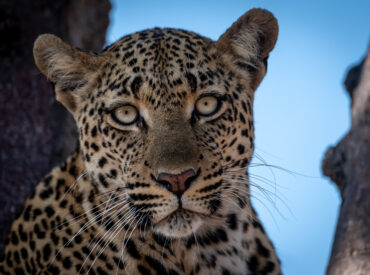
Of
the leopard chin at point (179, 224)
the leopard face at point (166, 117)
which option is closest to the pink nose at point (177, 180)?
the leopard face at point (166, 117)

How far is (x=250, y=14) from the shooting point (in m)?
5.07

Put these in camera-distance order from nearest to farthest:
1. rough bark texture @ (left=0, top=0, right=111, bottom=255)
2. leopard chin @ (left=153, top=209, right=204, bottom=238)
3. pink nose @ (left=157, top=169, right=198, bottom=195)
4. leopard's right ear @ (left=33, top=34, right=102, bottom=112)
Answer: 1. pink nose @ (left=157, top=169, right=198, bottom=195)
2. leopard chin @ (left=153, top=209, right=204, bottom=238)
3. leopard's right ear @ (left=33, top=34, right=102, bottom=112)
4. rough bark texture @ (left=0, top=0, right=111, bottom=255)

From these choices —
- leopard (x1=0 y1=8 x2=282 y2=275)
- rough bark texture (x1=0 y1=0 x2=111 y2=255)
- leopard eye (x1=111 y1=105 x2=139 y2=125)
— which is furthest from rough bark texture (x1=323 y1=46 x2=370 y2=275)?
rough bark texture (x1=0 y1=0 x2=111 y2=255)

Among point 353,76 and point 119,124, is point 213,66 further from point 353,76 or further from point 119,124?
point 353,76

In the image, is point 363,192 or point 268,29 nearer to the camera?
point 363,192

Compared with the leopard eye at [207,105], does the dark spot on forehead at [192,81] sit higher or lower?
higher

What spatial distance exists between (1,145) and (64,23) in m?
2.28

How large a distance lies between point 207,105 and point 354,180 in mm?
Result: 1383

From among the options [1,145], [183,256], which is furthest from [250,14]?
[1,145]

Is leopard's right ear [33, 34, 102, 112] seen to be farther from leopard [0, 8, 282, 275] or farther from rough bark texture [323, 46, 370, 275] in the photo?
rough bark texture [323, 46, 370, 275]

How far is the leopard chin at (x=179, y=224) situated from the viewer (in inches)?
171

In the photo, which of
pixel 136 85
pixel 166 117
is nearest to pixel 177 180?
pixel 166 117

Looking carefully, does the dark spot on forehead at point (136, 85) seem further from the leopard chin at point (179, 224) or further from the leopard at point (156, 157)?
the leopard chin at point (179, 224)

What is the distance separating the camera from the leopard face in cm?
435
